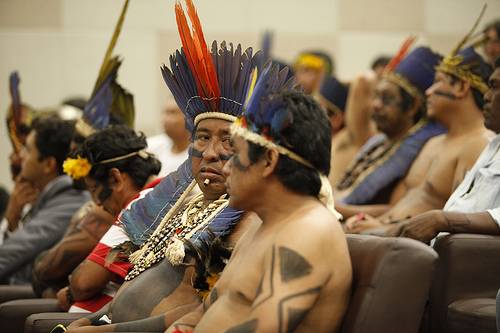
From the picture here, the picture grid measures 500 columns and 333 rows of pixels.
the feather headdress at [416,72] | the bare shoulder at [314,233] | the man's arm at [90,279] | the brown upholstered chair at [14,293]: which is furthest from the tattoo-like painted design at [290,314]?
the feather headdress at [416,72]

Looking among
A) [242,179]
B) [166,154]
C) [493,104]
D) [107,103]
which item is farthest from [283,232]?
[166,154]

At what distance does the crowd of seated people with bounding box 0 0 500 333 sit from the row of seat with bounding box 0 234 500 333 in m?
0.05

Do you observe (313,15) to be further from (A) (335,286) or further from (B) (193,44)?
(A) (335,286)

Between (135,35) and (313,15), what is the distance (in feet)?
4.89

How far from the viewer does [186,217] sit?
A: 306 cm

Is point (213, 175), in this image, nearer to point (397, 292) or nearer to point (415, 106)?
point (397, 292)

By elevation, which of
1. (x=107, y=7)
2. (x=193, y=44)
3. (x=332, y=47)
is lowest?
(x=332, y=47)

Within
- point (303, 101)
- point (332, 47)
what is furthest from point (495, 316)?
point (332, 47)

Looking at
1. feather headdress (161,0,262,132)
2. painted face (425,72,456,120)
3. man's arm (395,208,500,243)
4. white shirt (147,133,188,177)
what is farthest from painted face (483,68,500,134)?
white shirt (147,133,188,177)

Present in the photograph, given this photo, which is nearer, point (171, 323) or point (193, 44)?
point (171, 323)

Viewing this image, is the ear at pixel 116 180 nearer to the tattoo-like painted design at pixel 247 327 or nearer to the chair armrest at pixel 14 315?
the chair armrest at pixel 14 315

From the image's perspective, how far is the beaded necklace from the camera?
9.29 ft

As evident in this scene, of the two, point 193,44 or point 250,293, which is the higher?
point 193,44

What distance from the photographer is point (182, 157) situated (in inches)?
233
